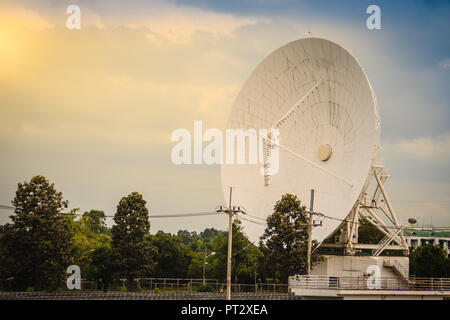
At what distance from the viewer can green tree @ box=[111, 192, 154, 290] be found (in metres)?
69.8

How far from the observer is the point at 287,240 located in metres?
70.3

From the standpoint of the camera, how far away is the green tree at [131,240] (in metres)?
69.8

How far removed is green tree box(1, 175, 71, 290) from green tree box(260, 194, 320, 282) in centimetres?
2034

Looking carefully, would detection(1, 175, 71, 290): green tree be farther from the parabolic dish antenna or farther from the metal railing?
the metal railing

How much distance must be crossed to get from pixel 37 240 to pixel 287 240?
2508 centimetres

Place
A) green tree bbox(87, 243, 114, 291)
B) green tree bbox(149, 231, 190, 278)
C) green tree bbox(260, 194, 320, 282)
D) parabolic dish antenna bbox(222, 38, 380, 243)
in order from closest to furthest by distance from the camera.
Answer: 1. parabolic dish antenna bbox(222, 38, 380, 243)
2. green tree bbox(260, 194, 320, 282)
3. green tree bbox(87, 243, 114, 291)
4. green tree bbox(149, 231, 190, 278)

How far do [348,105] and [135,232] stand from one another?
86.6ft

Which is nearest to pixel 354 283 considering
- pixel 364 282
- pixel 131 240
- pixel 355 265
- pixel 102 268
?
pixel 364 282

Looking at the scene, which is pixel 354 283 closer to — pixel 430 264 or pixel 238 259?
pixel 238 259

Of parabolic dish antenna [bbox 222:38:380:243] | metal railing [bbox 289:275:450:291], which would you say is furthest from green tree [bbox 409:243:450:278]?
parabolic dish antenna [bbox 222:38:380:243]

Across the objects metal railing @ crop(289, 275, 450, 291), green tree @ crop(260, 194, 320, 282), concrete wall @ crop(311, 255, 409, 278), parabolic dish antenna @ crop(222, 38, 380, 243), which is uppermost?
parabolic dish antenna @ crop(222, 38, 380, 243)
